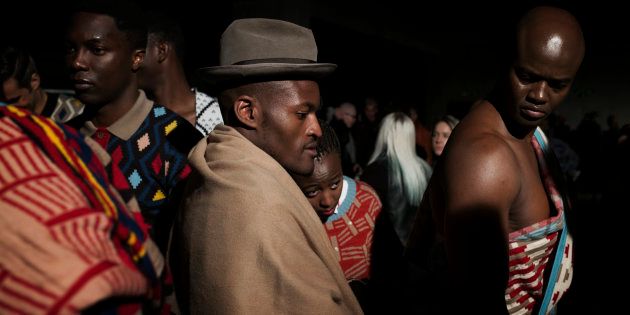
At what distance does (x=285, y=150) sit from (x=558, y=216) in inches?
43.3

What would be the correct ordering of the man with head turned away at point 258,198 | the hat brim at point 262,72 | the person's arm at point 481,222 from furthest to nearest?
the person's arm at point 481,222 < the hat brim at point 262,72 < the man with head turned away at point 258,198

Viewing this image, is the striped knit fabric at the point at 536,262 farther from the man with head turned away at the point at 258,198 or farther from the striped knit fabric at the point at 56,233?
the striped knit fabric at the point at 56,233

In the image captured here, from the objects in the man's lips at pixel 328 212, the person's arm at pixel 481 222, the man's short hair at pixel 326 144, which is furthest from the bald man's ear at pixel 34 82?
the person's arm at pixel 481 222

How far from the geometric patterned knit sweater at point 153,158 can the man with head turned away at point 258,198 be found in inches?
16.6

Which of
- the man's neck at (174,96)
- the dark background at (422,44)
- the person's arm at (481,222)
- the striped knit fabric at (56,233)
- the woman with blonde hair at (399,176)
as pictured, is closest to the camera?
the striped knit fabric at (56,233)

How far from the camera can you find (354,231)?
8.57ft

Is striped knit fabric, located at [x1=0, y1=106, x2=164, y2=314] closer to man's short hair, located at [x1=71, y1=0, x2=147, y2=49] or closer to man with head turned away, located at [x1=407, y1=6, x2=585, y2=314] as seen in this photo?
man with head turned away, located at [x1=407, y1=6, x2=585, y2=314]

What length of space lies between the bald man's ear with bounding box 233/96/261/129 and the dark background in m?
5.34

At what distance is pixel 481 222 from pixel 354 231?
3.07ft

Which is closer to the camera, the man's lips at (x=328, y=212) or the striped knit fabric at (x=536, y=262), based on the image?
the striped knit fabric at (x=536, y=262)

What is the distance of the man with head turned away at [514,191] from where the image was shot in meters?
1.79

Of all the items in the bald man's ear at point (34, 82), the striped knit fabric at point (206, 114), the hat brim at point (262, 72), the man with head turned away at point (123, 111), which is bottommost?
the bald man's ear at point (34, 82)

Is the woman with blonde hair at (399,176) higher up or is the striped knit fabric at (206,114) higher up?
the striped knit fabric at (206,114)

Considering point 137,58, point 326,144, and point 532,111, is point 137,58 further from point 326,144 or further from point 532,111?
point 532,111
